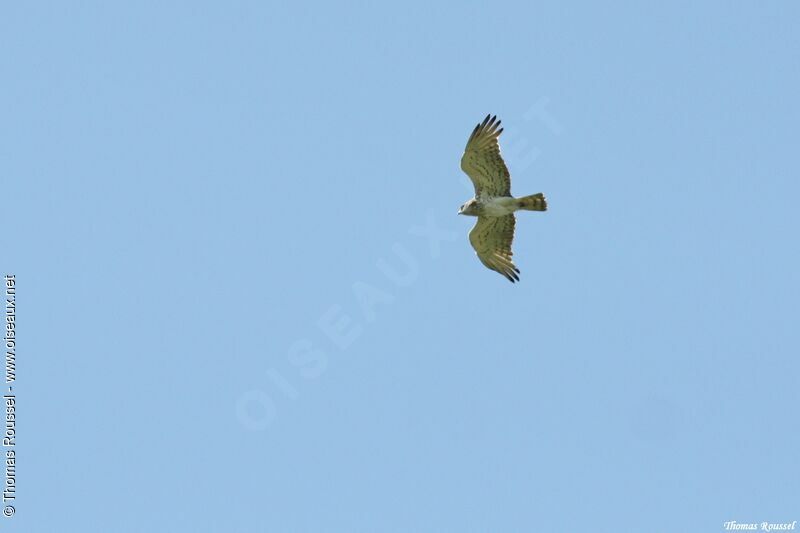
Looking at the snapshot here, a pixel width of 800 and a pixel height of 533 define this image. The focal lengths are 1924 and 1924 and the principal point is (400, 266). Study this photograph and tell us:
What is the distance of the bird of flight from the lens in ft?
116

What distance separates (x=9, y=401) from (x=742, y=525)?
14207 millimetres

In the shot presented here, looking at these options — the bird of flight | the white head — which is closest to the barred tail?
the bird of flight

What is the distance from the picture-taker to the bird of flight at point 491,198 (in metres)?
35.2

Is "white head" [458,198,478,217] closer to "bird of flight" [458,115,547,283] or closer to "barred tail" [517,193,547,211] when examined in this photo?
"bird of flight" [458,115,547,283]

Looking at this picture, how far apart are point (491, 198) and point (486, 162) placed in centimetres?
72

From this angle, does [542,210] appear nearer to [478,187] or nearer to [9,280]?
[478,187]

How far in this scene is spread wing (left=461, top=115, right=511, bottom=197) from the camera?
35219 millimetres

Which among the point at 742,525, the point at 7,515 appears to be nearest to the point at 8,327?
the point at 7,515

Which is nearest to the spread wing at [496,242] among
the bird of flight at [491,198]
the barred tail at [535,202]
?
the bird of flight at [491,198]

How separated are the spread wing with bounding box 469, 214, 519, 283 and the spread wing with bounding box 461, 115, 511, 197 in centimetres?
91

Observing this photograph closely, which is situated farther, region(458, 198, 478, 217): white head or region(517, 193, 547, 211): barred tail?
region(458, 198, 478, 217): white head

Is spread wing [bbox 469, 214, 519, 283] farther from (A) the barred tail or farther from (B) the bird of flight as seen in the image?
(A) the barred tail

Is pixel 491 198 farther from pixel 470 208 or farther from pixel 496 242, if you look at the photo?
pixel 496 242

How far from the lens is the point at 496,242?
3678 cm
